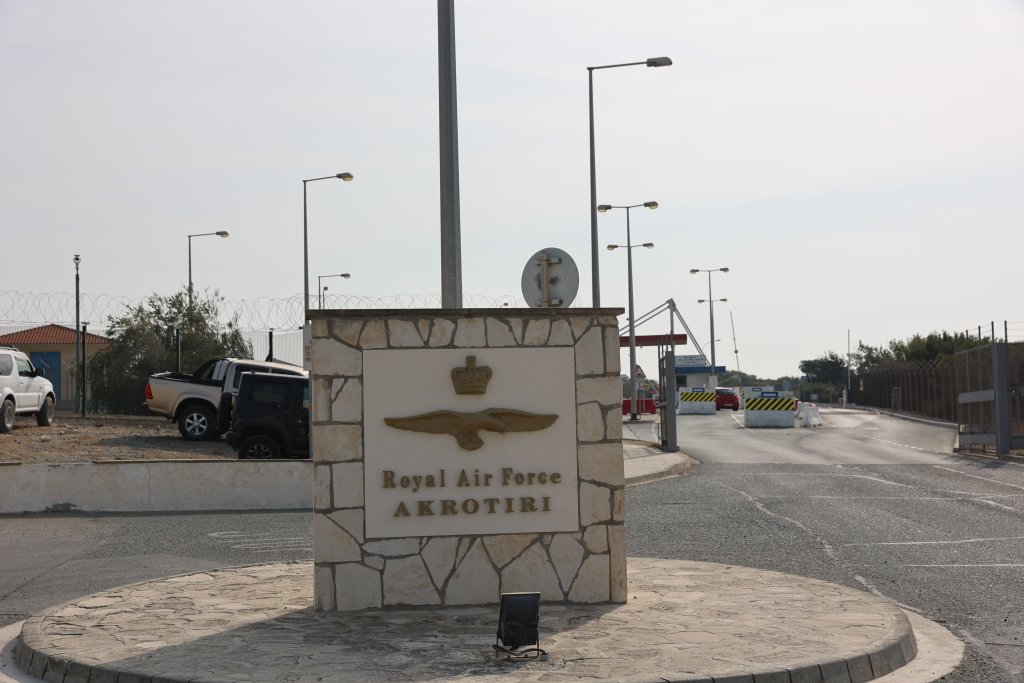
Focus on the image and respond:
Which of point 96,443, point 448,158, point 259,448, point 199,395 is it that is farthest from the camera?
point 199,395

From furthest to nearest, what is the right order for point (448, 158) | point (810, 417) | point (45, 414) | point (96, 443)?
point (810, 417) → point (45, 414) → point (96, 443) → point (448, 158)

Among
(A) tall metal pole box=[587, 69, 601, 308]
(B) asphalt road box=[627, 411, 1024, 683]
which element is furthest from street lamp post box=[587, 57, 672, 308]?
(B) asphalt road box=[627, 411, 1024, 683]

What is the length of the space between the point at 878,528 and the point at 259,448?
12694 millimetres

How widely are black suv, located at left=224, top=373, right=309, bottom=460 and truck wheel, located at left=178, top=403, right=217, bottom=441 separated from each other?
479 centimetres

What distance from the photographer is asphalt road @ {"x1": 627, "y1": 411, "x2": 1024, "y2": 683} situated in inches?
348

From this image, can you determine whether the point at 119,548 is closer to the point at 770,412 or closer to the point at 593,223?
the point at 593,223

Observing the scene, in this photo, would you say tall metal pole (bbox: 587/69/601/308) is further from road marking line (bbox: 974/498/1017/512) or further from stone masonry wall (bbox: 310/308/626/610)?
stone masonry wall (bbox: 310/308/626/610)

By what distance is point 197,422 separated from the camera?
27.4m

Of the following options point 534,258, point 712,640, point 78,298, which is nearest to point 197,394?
point 78,298

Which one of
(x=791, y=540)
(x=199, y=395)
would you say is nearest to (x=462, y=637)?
(x=791, y=540)

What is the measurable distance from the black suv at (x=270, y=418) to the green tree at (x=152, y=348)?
12290mm

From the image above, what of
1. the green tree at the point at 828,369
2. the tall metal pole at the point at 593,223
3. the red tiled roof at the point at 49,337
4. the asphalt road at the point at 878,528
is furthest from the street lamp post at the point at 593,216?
the green tree at the point at 828,369

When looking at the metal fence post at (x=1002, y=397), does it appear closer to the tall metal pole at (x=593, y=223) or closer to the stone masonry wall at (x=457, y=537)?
the tall metal pole at (x=593, y=223)

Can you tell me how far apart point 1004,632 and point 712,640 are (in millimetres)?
2181
